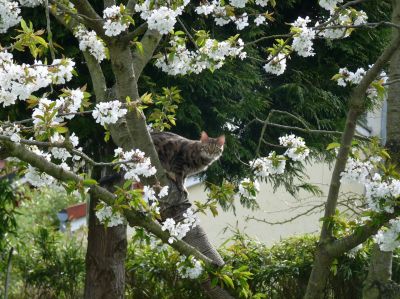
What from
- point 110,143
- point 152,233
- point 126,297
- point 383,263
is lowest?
point 383,263

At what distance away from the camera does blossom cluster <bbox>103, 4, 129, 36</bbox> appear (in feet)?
13.1

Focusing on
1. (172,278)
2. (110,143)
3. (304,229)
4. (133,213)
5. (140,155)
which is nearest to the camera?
(140,155)

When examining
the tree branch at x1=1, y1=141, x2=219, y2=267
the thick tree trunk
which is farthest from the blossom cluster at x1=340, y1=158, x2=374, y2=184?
the thick tree trunk

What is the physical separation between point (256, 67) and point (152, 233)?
3.21m

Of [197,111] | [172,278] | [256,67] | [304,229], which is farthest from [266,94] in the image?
[304,229]

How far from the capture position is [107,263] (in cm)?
718

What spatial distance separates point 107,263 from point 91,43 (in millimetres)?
3029

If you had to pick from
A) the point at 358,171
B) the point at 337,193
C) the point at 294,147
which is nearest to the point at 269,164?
the point at 294,147

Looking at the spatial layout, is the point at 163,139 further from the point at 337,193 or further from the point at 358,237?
the point at 358,237

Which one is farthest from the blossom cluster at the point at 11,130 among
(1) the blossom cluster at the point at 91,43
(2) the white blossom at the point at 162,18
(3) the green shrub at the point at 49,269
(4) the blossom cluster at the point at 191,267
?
(3) the green shrub at the point at 49,269

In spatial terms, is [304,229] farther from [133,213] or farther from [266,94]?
[133,213]

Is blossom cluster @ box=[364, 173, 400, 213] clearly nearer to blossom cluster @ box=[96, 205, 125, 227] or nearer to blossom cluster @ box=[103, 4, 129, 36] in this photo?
blossom cluster @ box=[96, 205, 125, 227]

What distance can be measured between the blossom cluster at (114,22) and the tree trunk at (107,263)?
3.37 metres

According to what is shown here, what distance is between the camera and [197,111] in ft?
22.1
